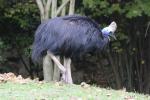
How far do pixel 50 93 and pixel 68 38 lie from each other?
6.52 feet

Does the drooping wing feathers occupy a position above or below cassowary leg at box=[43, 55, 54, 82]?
above

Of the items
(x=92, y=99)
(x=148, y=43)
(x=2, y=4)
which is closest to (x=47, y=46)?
(x=92, y=99)

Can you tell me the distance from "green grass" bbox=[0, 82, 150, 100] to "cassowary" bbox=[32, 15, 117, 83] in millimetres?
1024

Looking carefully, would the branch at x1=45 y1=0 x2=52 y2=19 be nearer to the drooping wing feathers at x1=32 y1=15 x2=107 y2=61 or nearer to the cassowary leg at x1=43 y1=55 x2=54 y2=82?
the cassowary leg at x1=43 y1=55 x2=54 y2=82

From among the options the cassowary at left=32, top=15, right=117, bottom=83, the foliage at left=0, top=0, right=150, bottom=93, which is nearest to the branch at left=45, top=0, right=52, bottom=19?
the foliage at left=0, top=0, right=150, bottom=93

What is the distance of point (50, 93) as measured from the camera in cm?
774

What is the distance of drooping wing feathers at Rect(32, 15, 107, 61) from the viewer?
9.55 meters

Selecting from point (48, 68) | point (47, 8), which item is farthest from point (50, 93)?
point (47, 8)

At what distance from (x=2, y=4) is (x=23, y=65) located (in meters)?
2.95

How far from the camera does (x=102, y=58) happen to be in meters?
15.6

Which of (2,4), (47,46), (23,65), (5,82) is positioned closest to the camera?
(5,82)

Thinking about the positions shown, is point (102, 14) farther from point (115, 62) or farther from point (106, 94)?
point (106, 94)

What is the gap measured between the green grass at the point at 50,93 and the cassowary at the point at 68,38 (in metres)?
1.02

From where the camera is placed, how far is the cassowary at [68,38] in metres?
9.55
